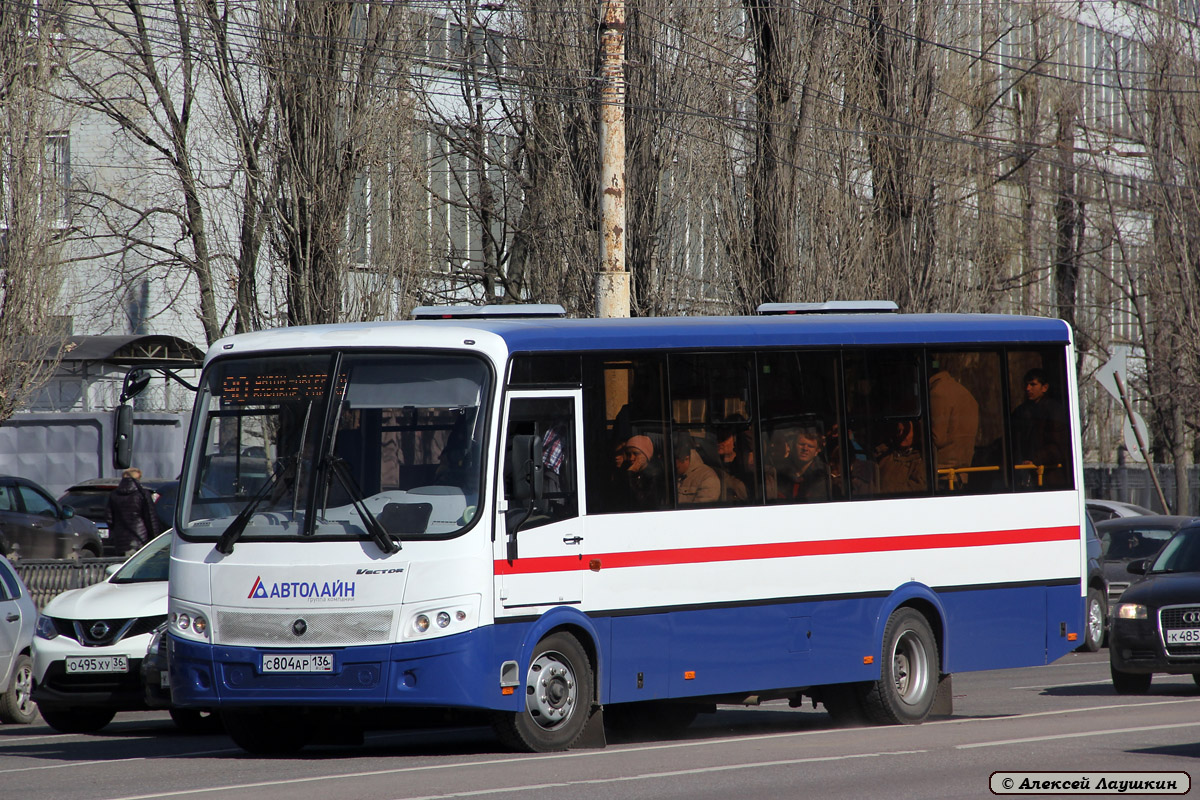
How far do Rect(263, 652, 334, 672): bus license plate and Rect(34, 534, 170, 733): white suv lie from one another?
11.3 ft

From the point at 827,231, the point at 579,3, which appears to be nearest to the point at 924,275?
the point at 827,231

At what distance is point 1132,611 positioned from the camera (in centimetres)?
1645

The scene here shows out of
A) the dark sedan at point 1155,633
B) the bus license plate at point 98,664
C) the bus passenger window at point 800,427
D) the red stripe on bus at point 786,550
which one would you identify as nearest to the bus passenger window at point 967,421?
the red stripe on bus at point 786,550

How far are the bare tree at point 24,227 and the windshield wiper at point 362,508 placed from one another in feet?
48.9

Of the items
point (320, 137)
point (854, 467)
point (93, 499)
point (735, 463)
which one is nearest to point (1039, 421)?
point (854, 467)

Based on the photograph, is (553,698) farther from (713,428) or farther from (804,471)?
(804,471)

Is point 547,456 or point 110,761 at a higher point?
point 547,456

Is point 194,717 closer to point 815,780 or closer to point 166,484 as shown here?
point 815,780

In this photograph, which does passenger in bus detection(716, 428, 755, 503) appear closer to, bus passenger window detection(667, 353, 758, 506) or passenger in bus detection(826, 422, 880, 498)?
bus passenger window detection(667, 353, 758, 506)

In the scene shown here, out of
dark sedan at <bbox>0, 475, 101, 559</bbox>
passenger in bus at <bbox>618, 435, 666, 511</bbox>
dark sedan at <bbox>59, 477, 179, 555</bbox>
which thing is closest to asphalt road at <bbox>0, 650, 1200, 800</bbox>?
passenger in bus at <bbox>618, 435, 666, 511</bbox>

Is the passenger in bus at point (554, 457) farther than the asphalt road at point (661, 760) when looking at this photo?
Yes

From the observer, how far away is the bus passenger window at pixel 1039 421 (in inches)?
559

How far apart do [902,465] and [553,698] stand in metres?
3.60

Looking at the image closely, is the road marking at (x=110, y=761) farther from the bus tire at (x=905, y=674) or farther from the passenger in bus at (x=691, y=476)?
the bus tire at (x=905, y=674)
